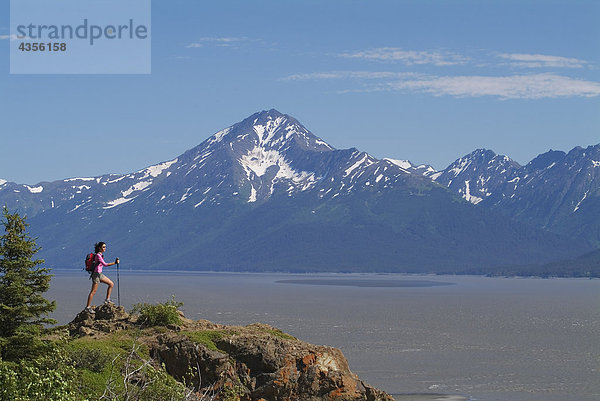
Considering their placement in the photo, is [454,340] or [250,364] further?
[454,340]

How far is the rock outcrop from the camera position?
101 ft

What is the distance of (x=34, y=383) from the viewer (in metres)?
19.8

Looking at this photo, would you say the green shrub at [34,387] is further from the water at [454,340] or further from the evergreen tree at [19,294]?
the water at [454,340]

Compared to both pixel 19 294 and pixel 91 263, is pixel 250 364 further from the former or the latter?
pixel 19 294

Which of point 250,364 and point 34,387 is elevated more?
point 34,387

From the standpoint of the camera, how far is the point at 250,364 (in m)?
31.5

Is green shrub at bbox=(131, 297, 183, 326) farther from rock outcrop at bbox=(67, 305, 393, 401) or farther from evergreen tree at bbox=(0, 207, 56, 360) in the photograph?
evergreen tree at bbox=(0, 207, 56, 360)

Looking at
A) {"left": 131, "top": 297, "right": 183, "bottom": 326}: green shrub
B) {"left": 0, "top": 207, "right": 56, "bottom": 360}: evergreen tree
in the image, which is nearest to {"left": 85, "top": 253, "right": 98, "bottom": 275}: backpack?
{"left": 131, "top": 297, "right": 183, "bottom": 326}: green shrub

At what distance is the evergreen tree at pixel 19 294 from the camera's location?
27.5 meters

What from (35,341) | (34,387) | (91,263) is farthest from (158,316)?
(34,387)

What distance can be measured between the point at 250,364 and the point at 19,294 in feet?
27.3

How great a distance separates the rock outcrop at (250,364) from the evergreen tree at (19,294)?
14.3ft

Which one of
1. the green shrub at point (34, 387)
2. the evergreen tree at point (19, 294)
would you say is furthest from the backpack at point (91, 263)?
the green shrub at point (34, 387)

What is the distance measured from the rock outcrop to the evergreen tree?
437 cm
